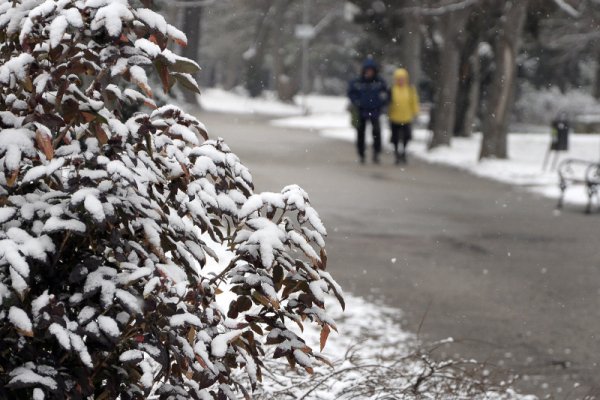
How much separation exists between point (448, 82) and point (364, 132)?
5.64 metres

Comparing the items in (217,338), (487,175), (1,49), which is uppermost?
(1,49)

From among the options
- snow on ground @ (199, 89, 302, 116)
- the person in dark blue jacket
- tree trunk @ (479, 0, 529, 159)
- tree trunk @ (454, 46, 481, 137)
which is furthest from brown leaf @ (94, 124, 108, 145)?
snow on ground @ (199, 89, 302, 116)

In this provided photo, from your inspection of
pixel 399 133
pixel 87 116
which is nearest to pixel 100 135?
pixel 87 116

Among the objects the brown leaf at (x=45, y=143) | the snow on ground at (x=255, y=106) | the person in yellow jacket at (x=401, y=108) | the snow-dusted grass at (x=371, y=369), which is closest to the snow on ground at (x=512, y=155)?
the person in yellow jacket at (x=401, y=108)

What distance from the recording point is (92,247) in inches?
109

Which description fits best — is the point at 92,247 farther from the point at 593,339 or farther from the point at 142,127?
the point at 593,339

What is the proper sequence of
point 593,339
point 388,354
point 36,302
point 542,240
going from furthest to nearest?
Result: point 542,240, point 593,339, point 388,354, point 36,302

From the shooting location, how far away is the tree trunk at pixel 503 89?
66.8 ft

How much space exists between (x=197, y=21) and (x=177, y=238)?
4209 centimetres

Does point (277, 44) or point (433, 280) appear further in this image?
point (277, 44)

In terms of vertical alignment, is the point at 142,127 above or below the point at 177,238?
above

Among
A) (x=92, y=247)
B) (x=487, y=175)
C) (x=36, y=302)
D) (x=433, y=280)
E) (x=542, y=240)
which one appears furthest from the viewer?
(x=487, y=175)

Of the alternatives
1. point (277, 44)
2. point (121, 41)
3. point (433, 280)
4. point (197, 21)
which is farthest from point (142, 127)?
point (277, 44)

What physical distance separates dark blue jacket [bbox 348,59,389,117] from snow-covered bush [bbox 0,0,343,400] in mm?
15869
